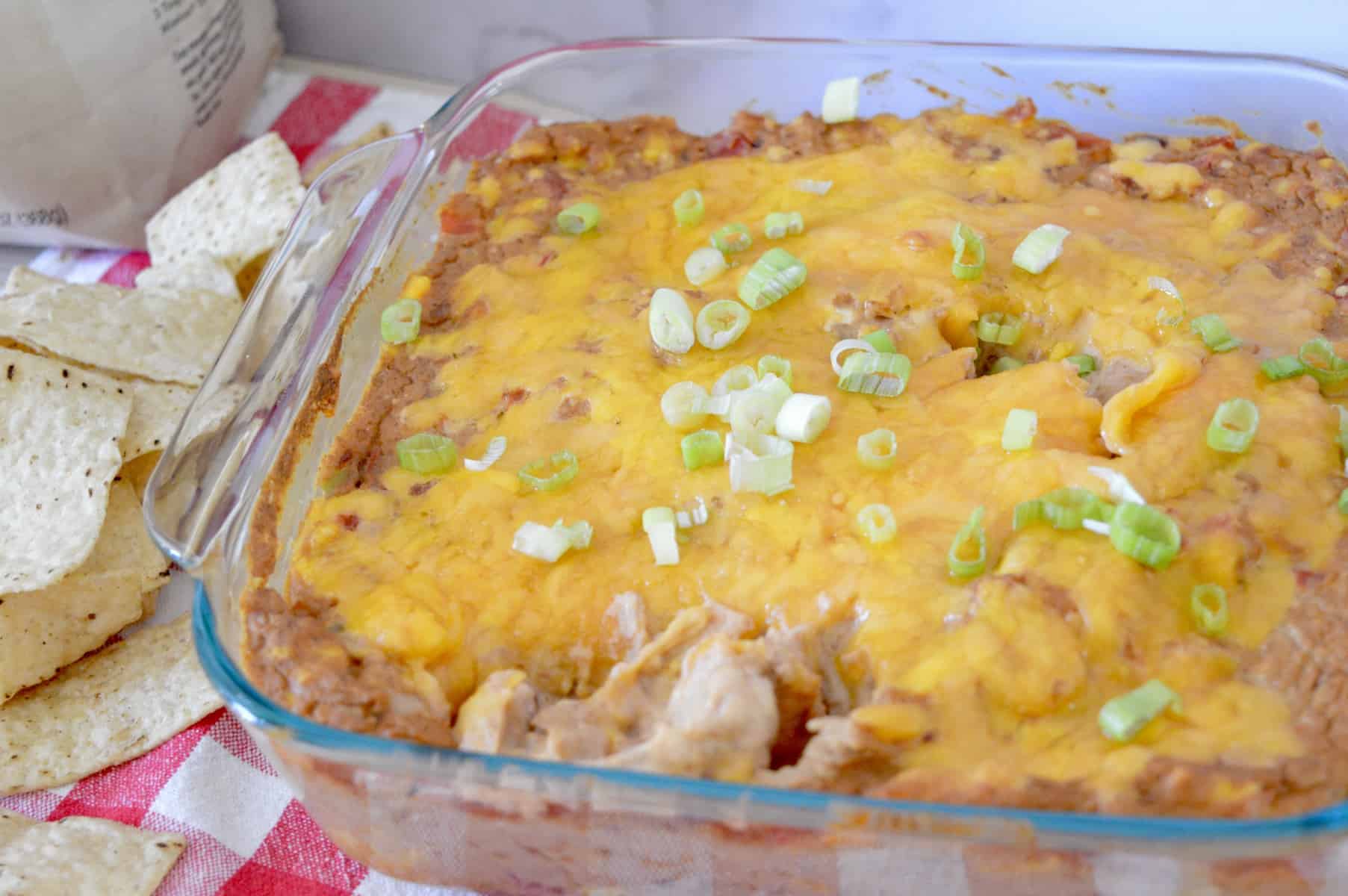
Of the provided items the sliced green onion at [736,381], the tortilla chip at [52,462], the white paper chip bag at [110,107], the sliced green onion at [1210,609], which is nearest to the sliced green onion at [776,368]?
the sliced green onion at [736,381]

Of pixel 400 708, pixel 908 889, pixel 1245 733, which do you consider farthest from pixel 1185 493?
pixel 400 708

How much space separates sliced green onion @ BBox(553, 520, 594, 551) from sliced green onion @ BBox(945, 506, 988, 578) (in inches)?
17.1

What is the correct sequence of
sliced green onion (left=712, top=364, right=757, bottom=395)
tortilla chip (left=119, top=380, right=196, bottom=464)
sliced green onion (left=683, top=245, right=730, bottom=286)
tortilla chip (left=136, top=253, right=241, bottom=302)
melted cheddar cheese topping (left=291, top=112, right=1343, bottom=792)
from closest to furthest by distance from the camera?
1. melted cheddar cheese topping (left=291, top=112, right=1343, bottom=792)
2. sliced green onion (left=712, top=364, right=757, bottom=395)
3. sliced green onion (left=683, top=245, right=730, bottom=286)
4. tortilla chip (left=119, top=380, right=196, bottom=464)
5. tortilla chip (left=136, top=253, right=241, bottom=302)

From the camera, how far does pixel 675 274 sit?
201 centimetres

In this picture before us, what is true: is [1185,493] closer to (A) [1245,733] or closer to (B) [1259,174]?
(A) [1245,733]

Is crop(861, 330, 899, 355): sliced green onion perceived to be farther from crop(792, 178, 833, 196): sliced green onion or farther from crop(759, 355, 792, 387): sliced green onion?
crop(792, 178, 833, 196): sliced green onion

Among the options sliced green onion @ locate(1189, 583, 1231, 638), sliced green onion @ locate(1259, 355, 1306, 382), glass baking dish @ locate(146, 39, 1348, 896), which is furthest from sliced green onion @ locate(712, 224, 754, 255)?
sliced green onion @ locate(1189, 583, 1231, 638)

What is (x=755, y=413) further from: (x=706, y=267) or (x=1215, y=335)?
(x=1215, y=335)

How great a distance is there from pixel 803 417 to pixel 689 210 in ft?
1.82

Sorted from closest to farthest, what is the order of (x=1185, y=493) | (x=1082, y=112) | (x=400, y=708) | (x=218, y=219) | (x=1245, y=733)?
1. (x=1245, y=733)
2. (x=400, y=708)
3. (x=1185, y=493)
4. (x=1082, y=112)
5. (x=218, y=219)

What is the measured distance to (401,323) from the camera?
1.95 metres

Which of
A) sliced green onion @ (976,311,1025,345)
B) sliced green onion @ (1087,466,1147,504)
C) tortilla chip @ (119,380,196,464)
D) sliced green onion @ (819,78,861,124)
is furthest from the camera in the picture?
sliced green onion @ (819,78,861,124)

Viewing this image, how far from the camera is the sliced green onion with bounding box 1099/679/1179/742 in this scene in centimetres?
131

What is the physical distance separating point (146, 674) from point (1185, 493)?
149 cm
